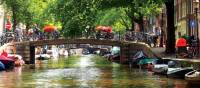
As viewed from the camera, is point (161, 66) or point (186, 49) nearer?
point (161, 66)

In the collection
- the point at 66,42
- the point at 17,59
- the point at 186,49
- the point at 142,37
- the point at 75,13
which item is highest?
the point at 75,13

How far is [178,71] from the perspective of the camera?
153 feet

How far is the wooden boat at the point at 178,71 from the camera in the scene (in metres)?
45.2

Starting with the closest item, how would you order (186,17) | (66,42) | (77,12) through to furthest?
(77,12), (186,17), (66,42)

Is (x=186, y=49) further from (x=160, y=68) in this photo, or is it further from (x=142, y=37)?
(x=142, y=37)

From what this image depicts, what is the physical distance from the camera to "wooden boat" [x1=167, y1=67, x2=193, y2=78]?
45.2 metres

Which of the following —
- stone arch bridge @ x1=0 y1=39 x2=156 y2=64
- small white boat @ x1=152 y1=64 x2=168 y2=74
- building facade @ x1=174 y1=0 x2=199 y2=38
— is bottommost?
small white boat @ x1=152 y1=64 x2=168 y2=74

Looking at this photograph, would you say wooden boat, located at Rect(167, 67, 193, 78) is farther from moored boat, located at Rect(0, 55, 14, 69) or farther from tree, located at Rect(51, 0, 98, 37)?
moored boat, located at Rect(0, 55, 14, 69)

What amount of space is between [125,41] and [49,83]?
35.1 m

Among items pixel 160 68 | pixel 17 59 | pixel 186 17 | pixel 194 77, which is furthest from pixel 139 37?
pixel 194 77

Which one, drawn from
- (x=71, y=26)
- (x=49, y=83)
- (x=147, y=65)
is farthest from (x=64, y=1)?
(x=49, y=83)

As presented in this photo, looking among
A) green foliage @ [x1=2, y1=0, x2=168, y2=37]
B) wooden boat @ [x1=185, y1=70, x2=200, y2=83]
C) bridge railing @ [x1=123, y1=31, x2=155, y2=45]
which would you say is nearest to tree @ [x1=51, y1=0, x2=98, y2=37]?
green foliage @ [x1=2, y1=0, x2=168, y2=37]

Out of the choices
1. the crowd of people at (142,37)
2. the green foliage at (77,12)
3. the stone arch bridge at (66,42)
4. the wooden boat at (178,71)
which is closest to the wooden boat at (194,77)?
the wooden boat at (178,71)

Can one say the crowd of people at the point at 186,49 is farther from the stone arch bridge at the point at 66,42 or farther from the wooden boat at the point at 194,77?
the stone arch bridge at the point at 66,42
